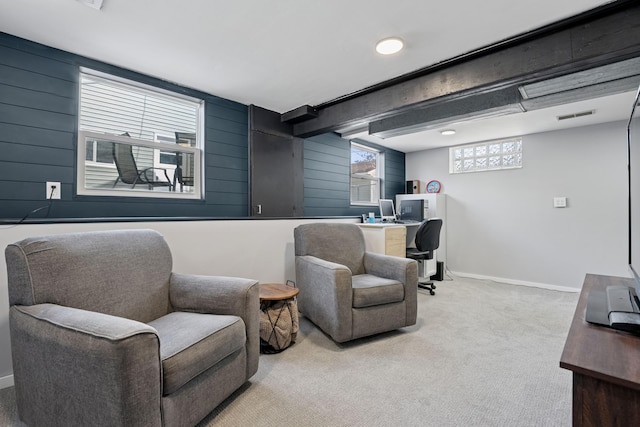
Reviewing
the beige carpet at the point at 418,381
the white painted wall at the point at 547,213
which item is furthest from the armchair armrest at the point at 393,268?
the white painted wall at the point at 547,213

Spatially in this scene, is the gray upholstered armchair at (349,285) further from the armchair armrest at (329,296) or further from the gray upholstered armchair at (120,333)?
the gray upholstered armchair at (120,333)

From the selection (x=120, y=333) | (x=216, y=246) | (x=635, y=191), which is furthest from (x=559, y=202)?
(x=120, y=333)

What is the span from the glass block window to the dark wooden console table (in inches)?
163

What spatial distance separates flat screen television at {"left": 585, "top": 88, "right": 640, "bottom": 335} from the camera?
1.15 meters

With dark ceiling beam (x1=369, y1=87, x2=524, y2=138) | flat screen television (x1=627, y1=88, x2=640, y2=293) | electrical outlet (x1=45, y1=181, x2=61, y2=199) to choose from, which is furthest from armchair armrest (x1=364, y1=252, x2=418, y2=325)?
electrical outlet (x1=45, y1=181, x2=61, y2=199)

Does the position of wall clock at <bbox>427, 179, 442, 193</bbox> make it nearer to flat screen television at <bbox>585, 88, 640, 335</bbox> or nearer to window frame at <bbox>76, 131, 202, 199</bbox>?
flat screen television at <bbox>585, 88, 640, 335</bbox>

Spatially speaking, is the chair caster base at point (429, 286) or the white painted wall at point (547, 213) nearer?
the white painted wall at point (547, 213)

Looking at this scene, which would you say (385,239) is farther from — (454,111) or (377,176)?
(377,176)

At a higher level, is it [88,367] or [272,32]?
[272,32]

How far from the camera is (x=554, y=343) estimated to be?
7.75ft

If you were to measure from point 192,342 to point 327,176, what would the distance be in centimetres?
312

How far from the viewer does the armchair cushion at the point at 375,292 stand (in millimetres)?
2303

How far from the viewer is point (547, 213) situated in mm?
4133

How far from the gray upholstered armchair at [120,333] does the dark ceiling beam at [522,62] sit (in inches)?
82.9
